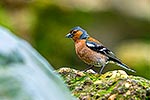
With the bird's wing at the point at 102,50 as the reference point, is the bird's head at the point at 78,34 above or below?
above

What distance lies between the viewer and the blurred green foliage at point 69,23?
1226 cm

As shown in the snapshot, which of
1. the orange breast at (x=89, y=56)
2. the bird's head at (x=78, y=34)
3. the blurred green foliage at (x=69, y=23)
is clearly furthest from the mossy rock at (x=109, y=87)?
the blurred green foliage at (x=69, y=23)

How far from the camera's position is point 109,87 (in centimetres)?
305

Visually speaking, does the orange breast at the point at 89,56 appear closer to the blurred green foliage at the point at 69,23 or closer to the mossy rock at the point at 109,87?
the mossy rock at the point at 109,87

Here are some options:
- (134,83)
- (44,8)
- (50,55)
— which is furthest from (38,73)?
(44,8)

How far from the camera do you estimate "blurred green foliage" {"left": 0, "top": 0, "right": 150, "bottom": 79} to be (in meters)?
12.3

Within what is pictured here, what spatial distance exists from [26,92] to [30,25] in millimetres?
11650

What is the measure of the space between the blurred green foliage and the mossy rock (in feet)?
26.6

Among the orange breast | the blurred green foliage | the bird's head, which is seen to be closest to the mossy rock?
the orange breast

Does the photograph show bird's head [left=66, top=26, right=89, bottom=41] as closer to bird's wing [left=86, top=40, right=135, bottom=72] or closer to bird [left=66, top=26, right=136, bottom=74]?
bird [left=66, top=26, right=136, bottom=74]

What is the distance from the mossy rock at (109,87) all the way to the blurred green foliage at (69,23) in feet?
26.6

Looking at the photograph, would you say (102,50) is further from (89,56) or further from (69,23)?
(69,23)

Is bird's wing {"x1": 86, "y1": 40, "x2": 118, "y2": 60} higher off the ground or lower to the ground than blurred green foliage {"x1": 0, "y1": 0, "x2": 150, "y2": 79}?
lower

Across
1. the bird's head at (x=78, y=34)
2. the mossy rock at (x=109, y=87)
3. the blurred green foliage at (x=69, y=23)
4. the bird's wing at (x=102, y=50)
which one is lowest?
the mossy rock at (x=109, y=87)
